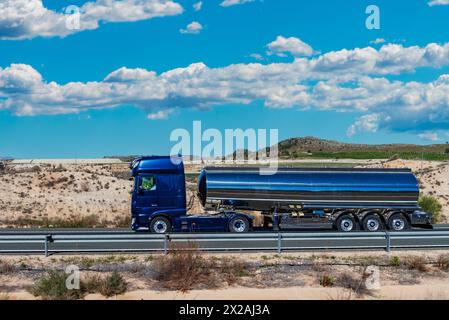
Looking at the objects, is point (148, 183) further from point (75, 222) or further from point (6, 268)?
point (75, 222)

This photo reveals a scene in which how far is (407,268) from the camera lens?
68.9ft

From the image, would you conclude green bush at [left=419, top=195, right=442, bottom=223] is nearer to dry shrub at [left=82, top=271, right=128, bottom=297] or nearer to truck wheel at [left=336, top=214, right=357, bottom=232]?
truck wheel at [left=336, top=214, right=357, bottom=232]

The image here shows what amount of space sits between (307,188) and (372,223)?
3.44 m

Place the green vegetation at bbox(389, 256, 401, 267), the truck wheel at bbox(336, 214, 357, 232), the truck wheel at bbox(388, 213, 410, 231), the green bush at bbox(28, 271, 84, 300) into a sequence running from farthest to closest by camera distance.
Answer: the truck wheel at bbox(388, 213, 410, 231) < the truck wheel at bbox(336, 214, 357, 232) < the green vegetation at bbox(389, 256, 401, 267) < the green bush at bbox(28, 271, 84, 300)

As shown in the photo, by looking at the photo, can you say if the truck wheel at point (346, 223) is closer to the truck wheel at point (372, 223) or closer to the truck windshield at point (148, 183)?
the truck wheel at point (372, 223)

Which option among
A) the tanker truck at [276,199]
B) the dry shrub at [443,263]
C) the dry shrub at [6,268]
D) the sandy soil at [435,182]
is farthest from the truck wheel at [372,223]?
the dry shrub at [6,268]

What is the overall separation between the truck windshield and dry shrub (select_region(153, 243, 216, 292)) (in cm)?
817

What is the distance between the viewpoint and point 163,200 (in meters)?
28.0

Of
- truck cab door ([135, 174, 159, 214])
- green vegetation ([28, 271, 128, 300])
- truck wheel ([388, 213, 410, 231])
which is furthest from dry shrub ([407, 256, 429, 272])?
truck cab door ([135, 174, 159, 214])

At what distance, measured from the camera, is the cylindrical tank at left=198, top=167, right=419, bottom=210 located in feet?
94.6

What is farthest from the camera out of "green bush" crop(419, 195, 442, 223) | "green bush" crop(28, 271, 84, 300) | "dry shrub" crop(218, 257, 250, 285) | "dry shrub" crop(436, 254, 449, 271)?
"green bush" crop(419, 195, 442, 223)

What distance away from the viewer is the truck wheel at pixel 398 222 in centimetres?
2995

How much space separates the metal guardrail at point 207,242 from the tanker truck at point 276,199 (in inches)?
194
